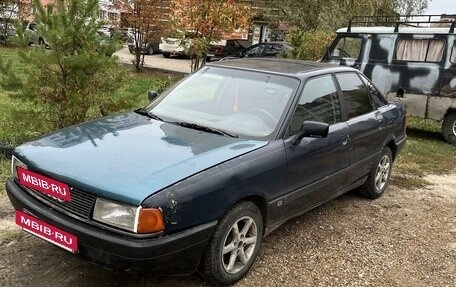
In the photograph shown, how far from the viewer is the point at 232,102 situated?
406 cm

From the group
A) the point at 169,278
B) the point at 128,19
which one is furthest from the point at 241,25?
the point at 169,278

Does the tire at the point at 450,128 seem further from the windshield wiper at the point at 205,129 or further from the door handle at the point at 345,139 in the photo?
the windshield wiper at the point at 205,129

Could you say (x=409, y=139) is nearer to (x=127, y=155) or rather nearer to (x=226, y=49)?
(x=127, y=155)

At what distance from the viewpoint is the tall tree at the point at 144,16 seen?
15594 millimetres

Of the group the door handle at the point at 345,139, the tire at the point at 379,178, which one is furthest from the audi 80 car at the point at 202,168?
the tire at the point at 379,178

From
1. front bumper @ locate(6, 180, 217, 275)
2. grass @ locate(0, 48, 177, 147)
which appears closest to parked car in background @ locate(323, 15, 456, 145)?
grass @ locate(0, 48, 177, 147)

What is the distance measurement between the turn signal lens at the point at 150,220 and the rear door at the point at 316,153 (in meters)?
1.28

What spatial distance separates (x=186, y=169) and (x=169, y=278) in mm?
904

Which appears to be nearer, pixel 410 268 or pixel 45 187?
pixel 45 187

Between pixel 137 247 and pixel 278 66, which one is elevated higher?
pixel 278 66

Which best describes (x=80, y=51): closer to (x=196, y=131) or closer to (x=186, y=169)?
(x=196, y=131)

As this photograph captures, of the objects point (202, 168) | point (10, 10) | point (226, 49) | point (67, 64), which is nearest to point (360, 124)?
point (202, 168)

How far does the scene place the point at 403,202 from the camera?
217 inches

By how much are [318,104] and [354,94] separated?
0.81 meters
